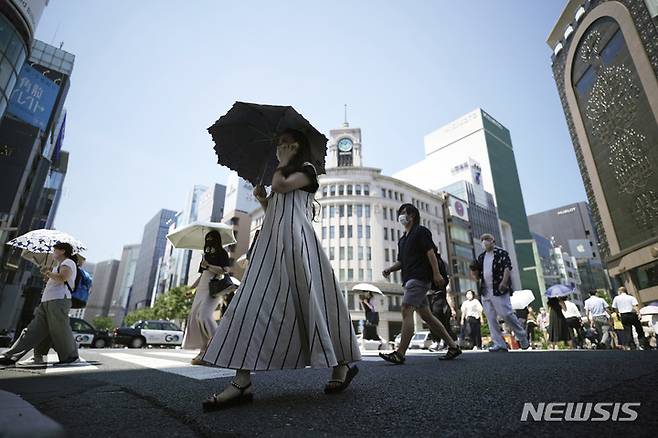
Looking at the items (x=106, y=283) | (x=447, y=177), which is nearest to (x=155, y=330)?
(x=447, y=177)

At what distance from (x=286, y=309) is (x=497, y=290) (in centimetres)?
559

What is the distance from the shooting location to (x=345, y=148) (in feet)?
203

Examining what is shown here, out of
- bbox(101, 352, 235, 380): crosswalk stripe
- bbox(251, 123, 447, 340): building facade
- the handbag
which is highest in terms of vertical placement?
bbox(251, 123, 447, 340): building facade

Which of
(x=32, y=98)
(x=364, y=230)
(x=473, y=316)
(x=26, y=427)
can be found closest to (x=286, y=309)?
(x=26, y=427)

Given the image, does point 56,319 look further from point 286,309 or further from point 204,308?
point 286,309

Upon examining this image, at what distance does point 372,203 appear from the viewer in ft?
166

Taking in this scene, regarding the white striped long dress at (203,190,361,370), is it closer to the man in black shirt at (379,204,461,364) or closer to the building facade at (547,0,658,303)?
the man in black shirt at (379,204,461,364)

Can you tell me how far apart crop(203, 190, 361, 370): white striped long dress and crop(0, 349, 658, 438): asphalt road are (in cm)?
23

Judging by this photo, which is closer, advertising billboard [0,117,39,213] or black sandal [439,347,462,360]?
black sandal [439,347,462,360]

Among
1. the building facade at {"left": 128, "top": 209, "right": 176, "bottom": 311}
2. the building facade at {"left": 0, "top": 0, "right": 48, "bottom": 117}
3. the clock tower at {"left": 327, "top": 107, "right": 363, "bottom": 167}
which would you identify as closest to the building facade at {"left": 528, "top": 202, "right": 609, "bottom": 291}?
the clock tower at {"left": 327, "top": 107, "right": 363, "bottom": 167}

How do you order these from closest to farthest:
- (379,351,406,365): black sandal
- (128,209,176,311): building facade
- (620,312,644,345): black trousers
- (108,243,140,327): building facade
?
(379,351,406,365): black sandal → (620,312,644,345): black trousers → (128,209,176,311): building facade → (108,243,140,327): building facade

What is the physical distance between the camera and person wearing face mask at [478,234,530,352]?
6.44m

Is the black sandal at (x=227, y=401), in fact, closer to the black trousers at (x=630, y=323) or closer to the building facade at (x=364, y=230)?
the black trousers at (x=630, y=323)

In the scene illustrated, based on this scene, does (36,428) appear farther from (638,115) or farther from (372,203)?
(372,203)
